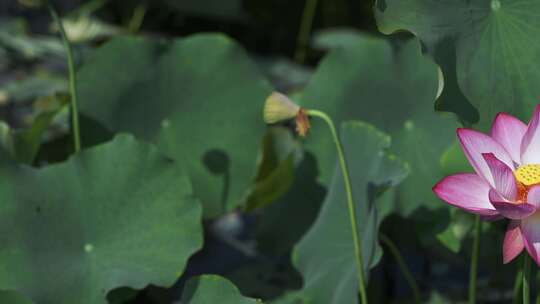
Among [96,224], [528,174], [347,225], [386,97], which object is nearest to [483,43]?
[528,174]

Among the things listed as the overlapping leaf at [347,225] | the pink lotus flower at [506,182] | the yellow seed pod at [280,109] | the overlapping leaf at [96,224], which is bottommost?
the overlapping leaf at [96,224]

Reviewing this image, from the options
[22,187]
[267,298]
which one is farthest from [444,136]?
[22,187]

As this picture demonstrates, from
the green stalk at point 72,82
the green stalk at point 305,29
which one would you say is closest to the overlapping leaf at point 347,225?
the green stalk at point 72,82

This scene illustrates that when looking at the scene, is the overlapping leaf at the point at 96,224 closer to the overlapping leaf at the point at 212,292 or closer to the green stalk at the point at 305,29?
the overlapping leaf at the point at 212,292

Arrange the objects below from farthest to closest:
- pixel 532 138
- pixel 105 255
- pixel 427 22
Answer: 1. pixel 105 255
2. pixel 427 22
3. pixel 532 138

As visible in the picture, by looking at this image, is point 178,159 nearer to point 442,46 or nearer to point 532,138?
point 442,46

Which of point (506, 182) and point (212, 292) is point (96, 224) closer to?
point (212, 292)
